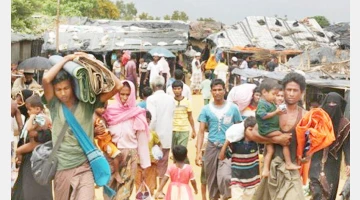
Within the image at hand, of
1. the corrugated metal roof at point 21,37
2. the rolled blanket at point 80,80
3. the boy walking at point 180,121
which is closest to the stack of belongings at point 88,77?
the rolled blanket at point 80,80

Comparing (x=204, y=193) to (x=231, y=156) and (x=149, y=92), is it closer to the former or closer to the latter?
(x=231, y=156)

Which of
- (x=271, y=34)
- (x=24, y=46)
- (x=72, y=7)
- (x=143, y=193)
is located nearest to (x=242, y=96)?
(x=143, y=193)

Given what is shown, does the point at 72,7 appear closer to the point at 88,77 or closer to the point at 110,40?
the point at 110,40

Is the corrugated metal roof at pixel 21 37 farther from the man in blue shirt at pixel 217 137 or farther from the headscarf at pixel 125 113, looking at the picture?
the headscarf at pixel 125 113

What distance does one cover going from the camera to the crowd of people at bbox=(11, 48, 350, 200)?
5.14 metres

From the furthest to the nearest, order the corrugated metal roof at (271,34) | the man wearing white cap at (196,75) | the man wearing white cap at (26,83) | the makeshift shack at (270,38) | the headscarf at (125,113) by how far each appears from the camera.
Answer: the corrugated metal roof at (271,34) < the makeshift shack at (270,38) < the man wearing white cap at (196,75) < the man wearing white cap at (26,83) < the headscarf at (125,113)

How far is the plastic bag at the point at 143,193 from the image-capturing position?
714cm

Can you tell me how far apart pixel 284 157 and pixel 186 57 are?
921 inches

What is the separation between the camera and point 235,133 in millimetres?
6355

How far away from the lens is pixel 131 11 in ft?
300

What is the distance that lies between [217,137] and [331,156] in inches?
47.4

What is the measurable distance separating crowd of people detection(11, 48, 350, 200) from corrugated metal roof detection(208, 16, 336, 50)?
20.0 m

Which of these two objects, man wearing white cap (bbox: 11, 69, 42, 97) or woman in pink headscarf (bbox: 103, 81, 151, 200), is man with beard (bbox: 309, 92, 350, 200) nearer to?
woman in pink headscarf (bbox: 103, 81, 151, 200)

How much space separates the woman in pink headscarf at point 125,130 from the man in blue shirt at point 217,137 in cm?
85
